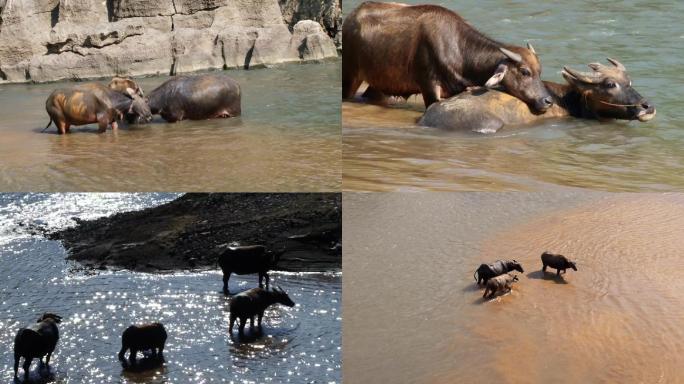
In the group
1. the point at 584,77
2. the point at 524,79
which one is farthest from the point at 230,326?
the point at 584,77

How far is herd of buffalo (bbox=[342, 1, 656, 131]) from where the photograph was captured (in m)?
8.25

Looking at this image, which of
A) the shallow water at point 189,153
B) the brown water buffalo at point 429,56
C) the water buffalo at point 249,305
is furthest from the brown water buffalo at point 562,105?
the water buffalo at point 249,305

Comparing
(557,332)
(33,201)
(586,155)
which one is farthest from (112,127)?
(557,332)

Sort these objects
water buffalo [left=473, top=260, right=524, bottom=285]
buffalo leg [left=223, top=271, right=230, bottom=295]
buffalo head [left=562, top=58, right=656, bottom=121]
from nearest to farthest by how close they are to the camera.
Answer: water buffalo [left=473, top=260, right=524, bottom=285] < buffalo leg [left=223, top=271, right=230, bottom=295] < buffalo head [left=562, top=58, right=656, bottom=121]

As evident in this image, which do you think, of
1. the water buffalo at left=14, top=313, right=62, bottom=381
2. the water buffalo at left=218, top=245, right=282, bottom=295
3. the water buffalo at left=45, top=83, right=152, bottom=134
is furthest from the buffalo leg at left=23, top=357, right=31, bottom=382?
the water buffalo at left=45, top=83, right=152, bottom=134

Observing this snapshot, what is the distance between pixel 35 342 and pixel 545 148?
169 inches

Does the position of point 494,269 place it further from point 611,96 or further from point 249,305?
point 611,96

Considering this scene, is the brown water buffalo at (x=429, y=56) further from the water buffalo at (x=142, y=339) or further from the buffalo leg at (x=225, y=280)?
the water buffalo at (x=142, y=339)

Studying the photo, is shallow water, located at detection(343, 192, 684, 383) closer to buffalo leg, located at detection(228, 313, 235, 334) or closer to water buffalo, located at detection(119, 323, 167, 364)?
buffalo leg, located at detection(228, 313, 235, 334)

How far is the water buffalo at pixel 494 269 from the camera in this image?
5.64 metres

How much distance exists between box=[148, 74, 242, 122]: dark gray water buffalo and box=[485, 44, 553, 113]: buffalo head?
3.49m

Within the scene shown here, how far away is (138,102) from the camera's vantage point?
9.67 meters

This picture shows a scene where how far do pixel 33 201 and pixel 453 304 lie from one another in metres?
4.03

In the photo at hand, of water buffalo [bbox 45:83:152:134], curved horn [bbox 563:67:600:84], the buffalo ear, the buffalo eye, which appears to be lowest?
water buffalo [bbox 45:83:152:134]
